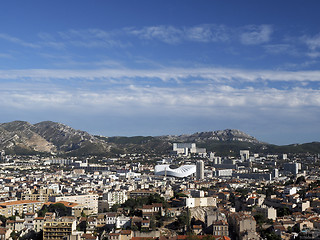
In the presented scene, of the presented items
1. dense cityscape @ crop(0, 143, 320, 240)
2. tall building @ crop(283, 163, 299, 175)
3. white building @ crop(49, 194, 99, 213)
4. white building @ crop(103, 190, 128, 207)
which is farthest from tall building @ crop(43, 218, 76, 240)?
tall building @ crop(283, 163, 299, 175)

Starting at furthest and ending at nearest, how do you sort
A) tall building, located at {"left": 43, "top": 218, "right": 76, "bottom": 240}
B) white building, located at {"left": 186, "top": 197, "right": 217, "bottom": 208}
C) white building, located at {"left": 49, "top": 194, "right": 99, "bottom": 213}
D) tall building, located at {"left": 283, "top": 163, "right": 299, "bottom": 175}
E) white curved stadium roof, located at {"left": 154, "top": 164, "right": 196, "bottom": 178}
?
white curved stadium roof, located at {"left": 154, "top": 164, "right": 196, "bottom": 178}
tall building, located at {"left": 283, "top": 163, "right": 299, "bottom": 175}
white building, located at {"left": 49, "top": 194, "right": 99, "bottom": 213}
white building, located at {"left": 186, "top": 197, "right": 217, "bottom": 208}
tall building, located at {"left": 43, "top": 218, "right": 76, "bottom": 240}

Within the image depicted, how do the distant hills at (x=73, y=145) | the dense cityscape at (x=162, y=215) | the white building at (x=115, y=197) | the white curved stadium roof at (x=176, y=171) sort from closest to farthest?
the dense cityscape at (x=162, y=215)
the white building at (x=115, y=197)
the white curved stadium roof at (x=176, y=171)
the distant hills at (x=73, y=145)

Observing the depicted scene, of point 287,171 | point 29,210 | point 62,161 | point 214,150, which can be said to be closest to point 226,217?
point 29,210

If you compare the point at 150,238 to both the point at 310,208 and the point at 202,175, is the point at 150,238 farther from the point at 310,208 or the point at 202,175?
the point at 202,175

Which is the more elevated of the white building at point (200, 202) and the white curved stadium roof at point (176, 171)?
the white curved stadium roof at point (176, 171)

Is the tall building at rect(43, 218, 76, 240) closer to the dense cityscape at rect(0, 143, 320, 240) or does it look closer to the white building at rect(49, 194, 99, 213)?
the dense cityscape at rect(0, 143, 320, 240)

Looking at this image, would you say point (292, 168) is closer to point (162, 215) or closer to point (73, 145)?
point (162, 215)

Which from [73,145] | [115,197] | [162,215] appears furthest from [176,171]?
[73,145]

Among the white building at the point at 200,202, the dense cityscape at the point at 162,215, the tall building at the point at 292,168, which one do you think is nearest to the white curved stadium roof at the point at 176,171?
the tall building at the point at 292,168

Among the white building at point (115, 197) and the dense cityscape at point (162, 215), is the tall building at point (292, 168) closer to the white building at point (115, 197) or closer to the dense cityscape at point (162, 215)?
the dense cityscape at point (162, 215)

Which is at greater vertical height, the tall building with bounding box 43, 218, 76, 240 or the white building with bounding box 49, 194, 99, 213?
the white building with bounding box 49, 194, 99, 213

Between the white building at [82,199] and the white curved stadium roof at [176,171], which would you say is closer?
the white building at [82,199]
